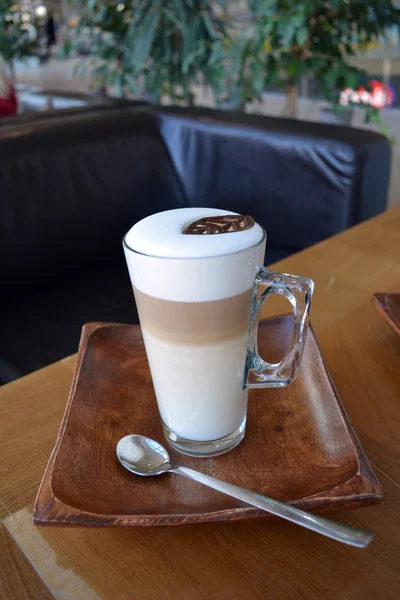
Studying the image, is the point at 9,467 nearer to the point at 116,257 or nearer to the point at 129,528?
the point at 129,528

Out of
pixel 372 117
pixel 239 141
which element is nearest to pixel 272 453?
pixel 239 141

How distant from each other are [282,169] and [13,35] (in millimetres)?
2168

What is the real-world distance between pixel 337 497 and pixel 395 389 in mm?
219

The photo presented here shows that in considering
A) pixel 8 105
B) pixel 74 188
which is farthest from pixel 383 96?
pixel 74 188

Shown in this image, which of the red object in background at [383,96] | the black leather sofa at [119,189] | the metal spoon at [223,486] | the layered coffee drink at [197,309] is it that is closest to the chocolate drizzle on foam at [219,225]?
the layered coffee drink at [197,309]

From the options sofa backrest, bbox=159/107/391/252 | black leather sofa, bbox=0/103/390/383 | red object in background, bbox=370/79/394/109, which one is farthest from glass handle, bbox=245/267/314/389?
red object in background, bbox=370/79/394/109

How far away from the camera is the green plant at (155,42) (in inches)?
80.6

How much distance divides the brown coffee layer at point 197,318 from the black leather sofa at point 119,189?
0.73 meters

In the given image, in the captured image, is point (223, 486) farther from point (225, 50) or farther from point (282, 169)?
point (225, 50)

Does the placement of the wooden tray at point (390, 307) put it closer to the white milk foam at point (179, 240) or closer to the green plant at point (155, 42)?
the white milk foam at point (179, 240)

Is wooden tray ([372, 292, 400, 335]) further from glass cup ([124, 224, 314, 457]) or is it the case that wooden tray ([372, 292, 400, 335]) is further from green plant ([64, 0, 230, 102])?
green plant ([64, 0, 230, 102])

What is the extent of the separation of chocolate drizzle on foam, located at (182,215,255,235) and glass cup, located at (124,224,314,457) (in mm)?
19

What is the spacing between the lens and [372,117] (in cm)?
211

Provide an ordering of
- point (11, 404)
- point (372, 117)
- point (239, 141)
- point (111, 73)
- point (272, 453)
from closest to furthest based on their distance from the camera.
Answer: point (272, 453) < point (11, 404) < point (239, 141) < point (372, 117) < point (111, 73)
